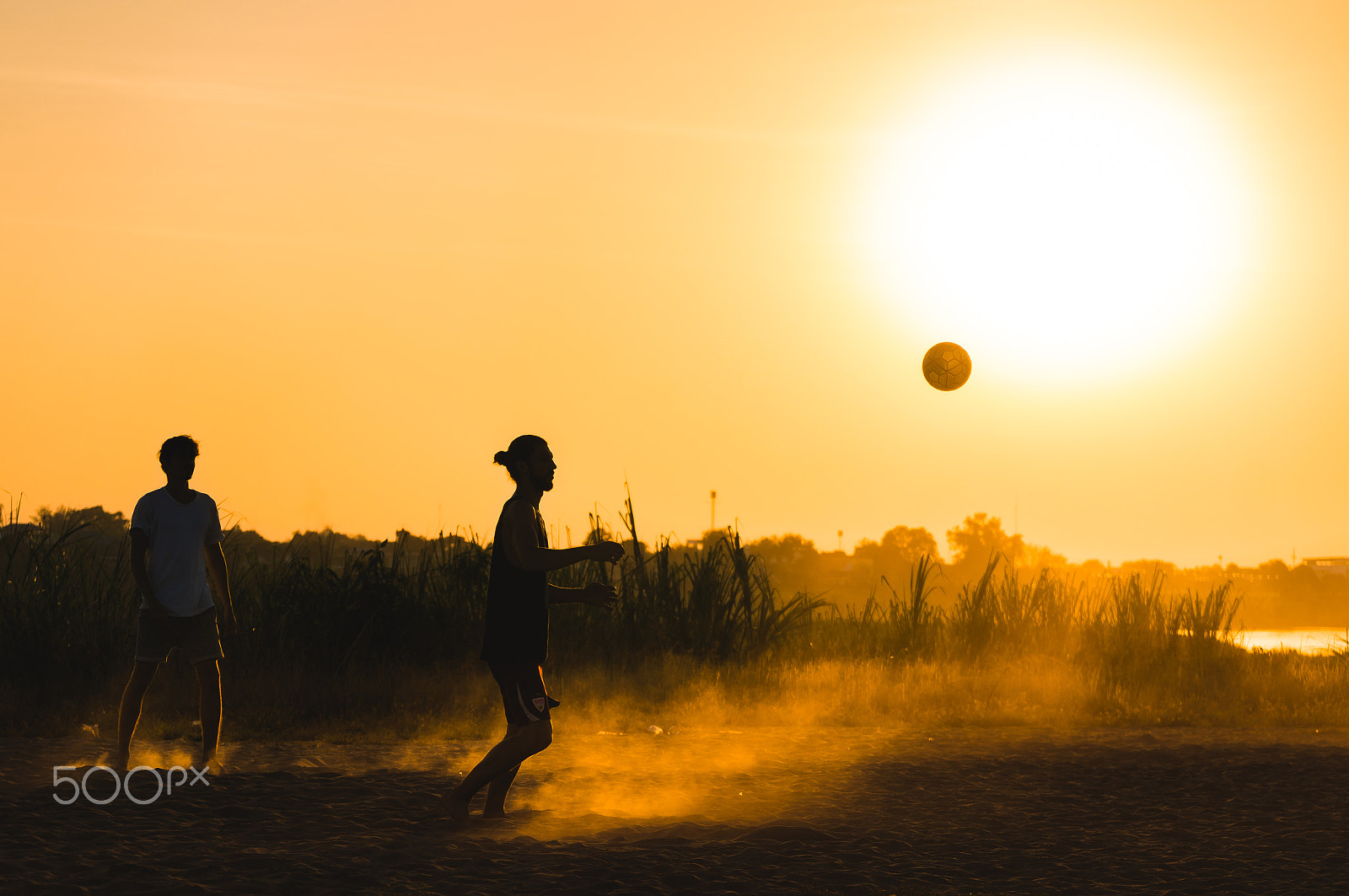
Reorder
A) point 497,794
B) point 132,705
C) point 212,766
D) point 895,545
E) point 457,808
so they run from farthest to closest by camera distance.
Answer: point 895,545 → point 212,766 → point 132,705 → point 497,794 → point 457,808

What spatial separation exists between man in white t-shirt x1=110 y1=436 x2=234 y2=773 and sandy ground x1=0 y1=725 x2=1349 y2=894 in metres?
0.65

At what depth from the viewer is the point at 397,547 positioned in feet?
53.5

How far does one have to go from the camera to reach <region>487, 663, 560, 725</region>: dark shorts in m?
5.83

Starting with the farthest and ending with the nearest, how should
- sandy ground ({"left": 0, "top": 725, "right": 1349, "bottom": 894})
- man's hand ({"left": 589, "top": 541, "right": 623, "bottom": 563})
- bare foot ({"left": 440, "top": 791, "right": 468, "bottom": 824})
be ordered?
bare foot ({"left": 440, "top": 791, "right": 468, "bottom": 824}) → man's hand ({"left": 589, "top": 541, "right": 623, "bottom": 563}) → sandy ground ({"left": 0, "top": 725, "right": 1349, "bottom": 894})

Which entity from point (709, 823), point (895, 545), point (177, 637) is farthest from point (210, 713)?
point (895, 545)

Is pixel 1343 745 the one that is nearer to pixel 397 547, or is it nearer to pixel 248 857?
pixel 248 857

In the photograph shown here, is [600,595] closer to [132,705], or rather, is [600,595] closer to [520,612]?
[520,612]

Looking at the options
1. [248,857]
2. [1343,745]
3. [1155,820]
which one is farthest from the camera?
[1343,745]

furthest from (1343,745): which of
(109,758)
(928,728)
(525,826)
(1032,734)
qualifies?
(109,758)

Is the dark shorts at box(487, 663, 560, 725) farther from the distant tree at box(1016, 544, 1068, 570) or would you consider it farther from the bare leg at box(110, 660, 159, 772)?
the distant tree at box(1016, 544, 1068, 570)

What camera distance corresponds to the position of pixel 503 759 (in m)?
5.83

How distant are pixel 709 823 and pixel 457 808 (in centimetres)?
125

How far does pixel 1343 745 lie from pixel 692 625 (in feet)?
23.4

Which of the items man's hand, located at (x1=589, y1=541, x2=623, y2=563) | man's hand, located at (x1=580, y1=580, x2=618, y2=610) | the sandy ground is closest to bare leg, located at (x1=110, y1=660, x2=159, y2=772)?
the sandy ground
